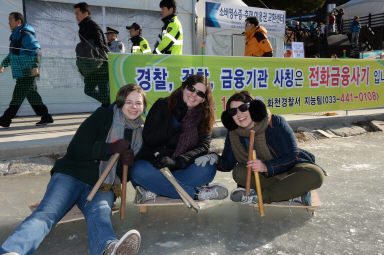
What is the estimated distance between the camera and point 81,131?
9.00ft

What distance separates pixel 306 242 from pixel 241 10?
31.5ft

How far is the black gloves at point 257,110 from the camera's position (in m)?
2.80

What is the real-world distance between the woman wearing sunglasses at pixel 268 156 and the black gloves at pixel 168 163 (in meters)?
0.17

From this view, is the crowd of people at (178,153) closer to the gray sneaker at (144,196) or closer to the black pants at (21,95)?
the gray sneaker at (144,196)

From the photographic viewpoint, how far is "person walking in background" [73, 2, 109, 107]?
220 inches

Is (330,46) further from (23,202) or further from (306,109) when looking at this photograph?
(23,202)

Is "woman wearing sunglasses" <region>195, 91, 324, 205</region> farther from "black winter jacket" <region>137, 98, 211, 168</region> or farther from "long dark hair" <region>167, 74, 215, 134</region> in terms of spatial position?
"long dark hair" <region>167, 74, 215, 134</region>

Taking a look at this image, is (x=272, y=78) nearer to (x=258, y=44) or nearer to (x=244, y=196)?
(x=258, y=44)

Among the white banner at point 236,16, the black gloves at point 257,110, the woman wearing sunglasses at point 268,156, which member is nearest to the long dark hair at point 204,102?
the woman wearing sunglasses at point 268,156

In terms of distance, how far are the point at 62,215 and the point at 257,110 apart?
1678 mm

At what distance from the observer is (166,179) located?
9.71 ft

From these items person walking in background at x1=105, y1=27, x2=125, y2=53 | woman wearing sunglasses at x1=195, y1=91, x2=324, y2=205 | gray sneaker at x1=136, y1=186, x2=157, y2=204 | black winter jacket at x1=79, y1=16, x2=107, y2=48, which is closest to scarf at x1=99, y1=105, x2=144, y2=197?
gray sneaker at x1=136, y1=186, x2=157, y2=204

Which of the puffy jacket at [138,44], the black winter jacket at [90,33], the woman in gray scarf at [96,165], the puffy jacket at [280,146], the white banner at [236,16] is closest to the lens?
the woman in gray scarf at [96,165]

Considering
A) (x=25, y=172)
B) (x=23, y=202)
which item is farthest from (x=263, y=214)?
(x=25, y=172)
